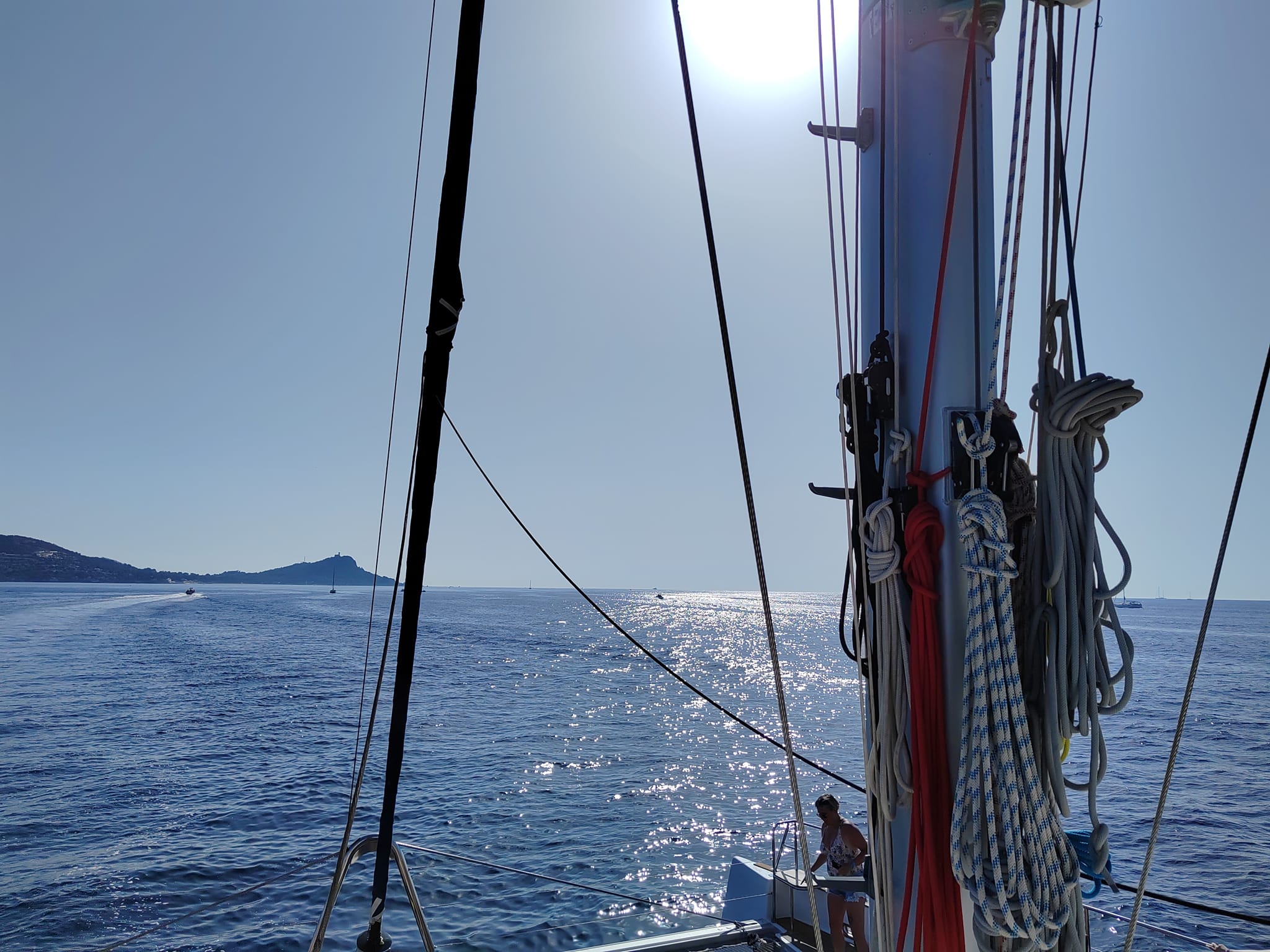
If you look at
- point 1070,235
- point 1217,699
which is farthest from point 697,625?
point 1070,235

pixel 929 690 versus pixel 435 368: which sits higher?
pixel 435 368

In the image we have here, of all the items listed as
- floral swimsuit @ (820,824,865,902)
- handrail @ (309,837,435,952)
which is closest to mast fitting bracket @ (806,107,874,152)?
handrail @ (309,837,435,952)

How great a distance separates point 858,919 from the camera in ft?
20.6

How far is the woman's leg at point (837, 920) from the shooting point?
608cm

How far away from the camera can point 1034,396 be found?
2170 mm

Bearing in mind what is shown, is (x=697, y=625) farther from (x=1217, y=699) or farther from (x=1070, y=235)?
(x=1070, y=235)

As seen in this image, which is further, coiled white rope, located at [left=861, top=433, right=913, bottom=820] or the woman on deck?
the woman on deck

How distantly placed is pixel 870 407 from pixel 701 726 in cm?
2861

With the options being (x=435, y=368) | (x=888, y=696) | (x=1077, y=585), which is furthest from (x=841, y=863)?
(x=435, y=368)

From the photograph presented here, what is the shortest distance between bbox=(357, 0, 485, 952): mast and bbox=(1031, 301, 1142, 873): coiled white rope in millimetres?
1707

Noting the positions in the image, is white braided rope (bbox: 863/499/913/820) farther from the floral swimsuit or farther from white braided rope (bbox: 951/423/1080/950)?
the floral swimsuit

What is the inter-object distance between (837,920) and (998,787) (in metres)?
5.38

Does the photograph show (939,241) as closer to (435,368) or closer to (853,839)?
(435,368)

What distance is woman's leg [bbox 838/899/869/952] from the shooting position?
20.0 ft
